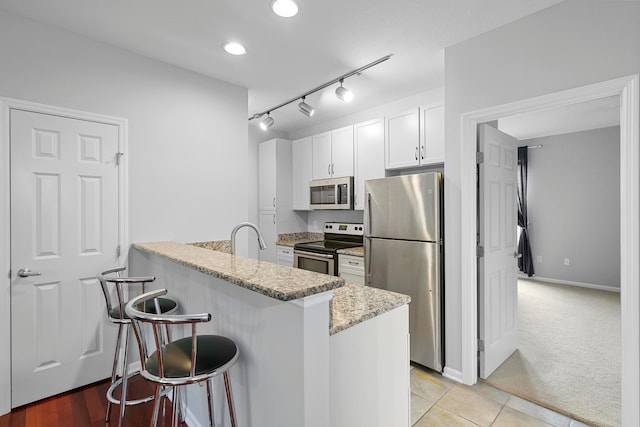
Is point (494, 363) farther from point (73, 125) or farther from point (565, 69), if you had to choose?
point (73, 125)

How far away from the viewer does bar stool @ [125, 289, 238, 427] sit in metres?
1.11

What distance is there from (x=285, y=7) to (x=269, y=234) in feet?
10.4

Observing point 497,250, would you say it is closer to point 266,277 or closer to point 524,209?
point 266,277

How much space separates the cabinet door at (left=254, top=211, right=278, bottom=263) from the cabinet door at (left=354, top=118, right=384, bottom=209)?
4.43 ft

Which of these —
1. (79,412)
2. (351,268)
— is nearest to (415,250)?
(351,268)

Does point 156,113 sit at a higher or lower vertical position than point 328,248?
higher

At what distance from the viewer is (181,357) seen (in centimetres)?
136

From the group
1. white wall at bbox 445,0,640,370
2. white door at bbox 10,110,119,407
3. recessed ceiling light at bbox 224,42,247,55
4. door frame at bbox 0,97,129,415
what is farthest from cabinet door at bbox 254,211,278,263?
door frame at bbox 0,97,129,415

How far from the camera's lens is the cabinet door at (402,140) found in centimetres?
332

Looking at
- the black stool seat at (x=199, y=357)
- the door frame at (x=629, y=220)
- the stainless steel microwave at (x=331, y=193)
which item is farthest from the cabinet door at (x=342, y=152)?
the black stool seat at (x=199, y=357)

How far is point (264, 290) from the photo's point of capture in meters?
1.08

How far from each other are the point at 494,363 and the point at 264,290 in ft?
8.18

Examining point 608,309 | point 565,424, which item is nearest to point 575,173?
point 608,309

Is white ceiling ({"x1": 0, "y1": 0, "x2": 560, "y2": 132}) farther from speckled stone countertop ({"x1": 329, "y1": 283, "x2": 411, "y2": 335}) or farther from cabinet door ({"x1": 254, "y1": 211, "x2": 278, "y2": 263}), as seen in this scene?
cabinet door ({"x1": 254, "y1": 211, "x2": 278, "y2": 263})
